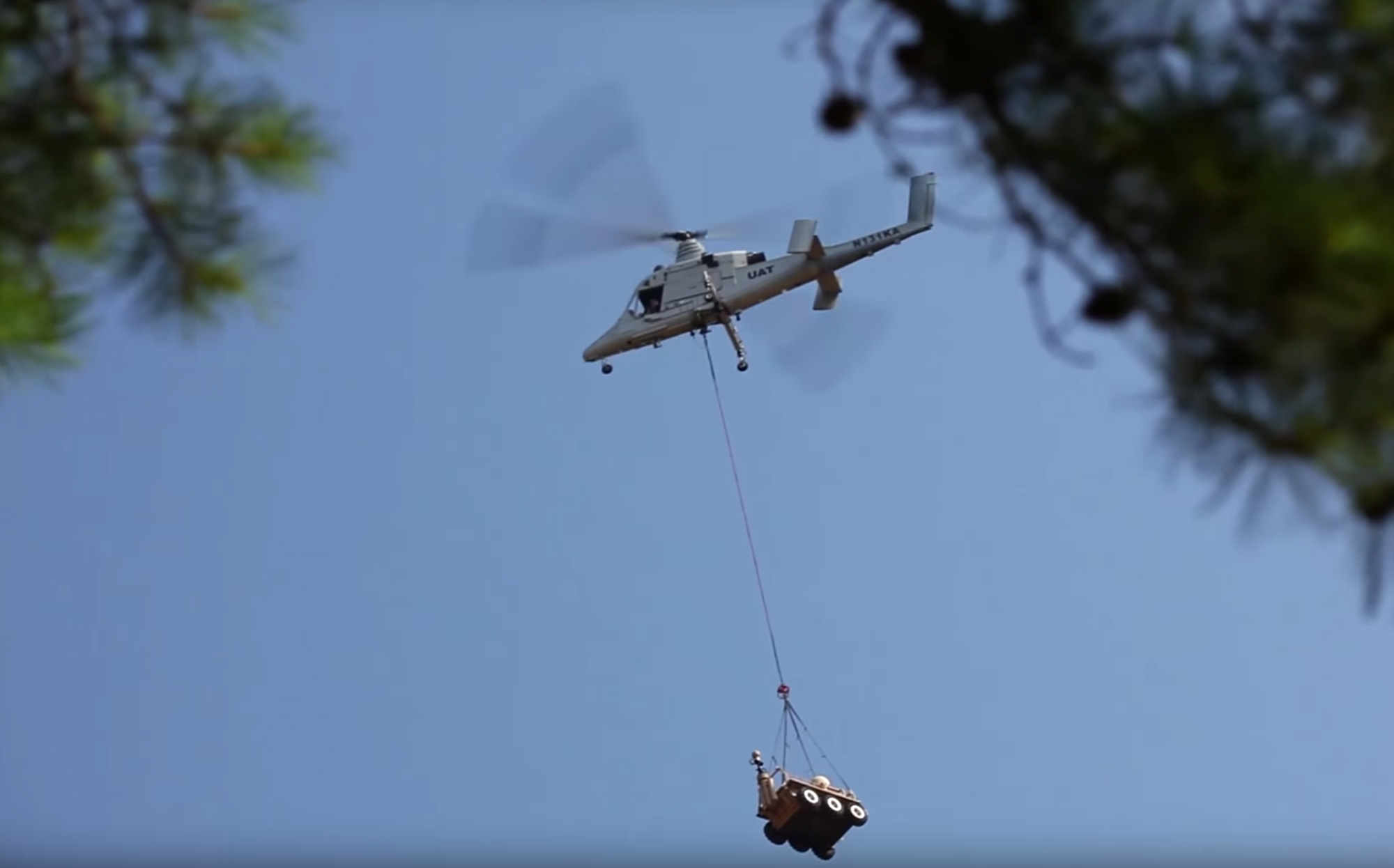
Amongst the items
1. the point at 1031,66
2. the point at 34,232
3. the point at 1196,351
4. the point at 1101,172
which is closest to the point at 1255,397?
the point at 1196,351

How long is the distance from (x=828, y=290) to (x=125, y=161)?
10.7 metres

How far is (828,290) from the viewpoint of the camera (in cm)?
1382

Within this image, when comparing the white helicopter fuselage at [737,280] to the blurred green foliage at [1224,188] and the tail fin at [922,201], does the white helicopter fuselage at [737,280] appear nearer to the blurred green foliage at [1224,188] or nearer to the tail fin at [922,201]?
the tail fin at [922,201]

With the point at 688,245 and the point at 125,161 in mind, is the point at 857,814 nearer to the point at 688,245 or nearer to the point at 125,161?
the point at 688,245

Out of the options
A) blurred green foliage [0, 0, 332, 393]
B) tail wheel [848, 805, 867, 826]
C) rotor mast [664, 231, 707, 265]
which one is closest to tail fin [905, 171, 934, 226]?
rotor mast [664, 231, 707, 265]

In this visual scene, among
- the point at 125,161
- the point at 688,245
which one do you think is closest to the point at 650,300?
the point at 688,245

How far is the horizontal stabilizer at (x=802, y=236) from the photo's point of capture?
13.7 meters

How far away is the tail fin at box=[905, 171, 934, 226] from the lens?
A: 14.2m

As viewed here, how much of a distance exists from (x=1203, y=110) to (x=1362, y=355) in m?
0.50

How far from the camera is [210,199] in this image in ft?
11.4

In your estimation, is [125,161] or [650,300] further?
[650,300]

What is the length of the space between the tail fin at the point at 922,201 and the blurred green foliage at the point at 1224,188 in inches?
433

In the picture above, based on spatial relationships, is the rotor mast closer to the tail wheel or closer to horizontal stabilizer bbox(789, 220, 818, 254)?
horizontal stabilizer bbox(789, 220, 818, 254)

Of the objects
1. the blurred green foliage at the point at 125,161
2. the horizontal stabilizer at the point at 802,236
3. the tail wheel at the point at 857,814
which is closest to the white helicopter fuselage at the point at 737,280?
the horizontal stabilizer at the point at 802,236
